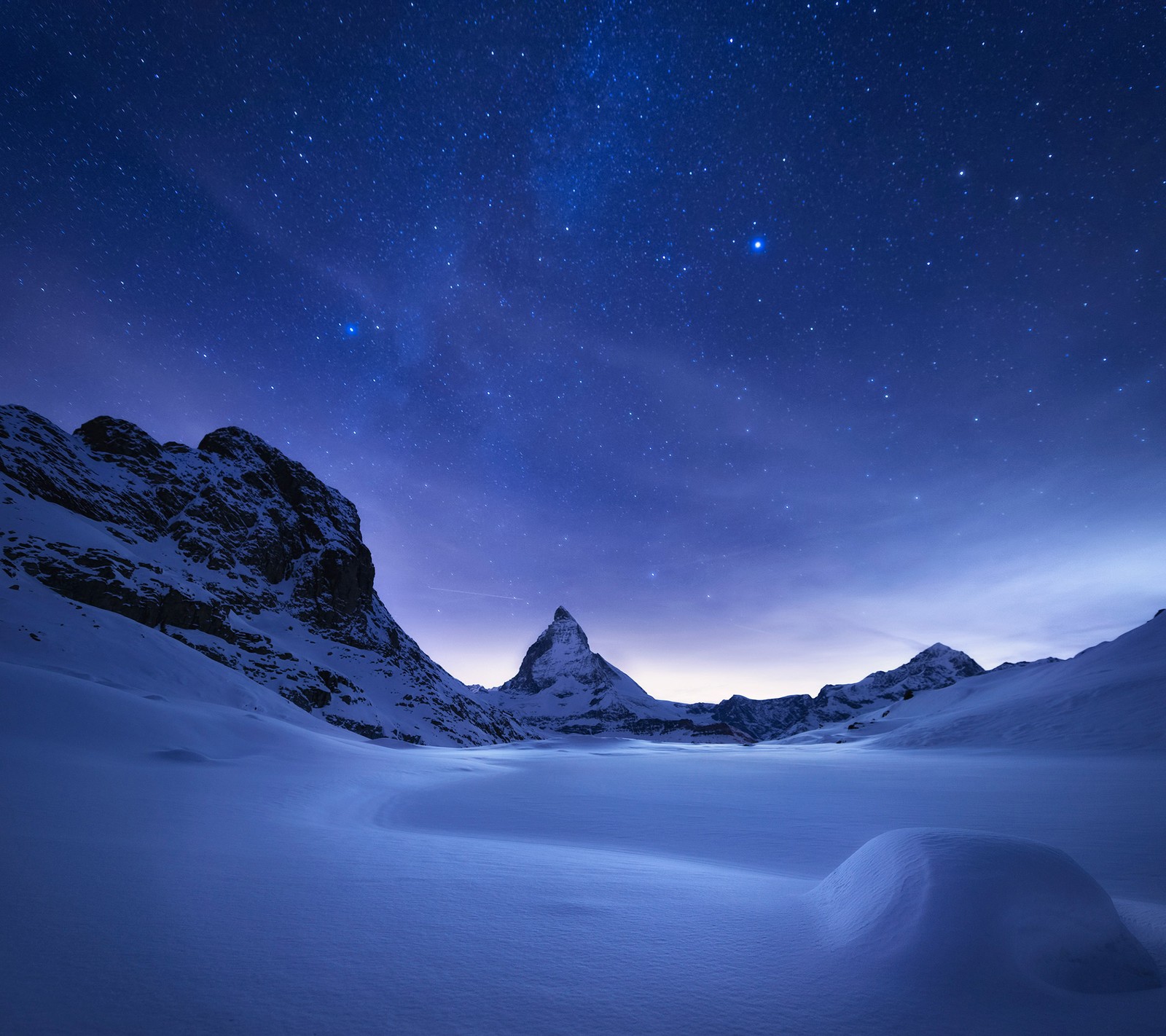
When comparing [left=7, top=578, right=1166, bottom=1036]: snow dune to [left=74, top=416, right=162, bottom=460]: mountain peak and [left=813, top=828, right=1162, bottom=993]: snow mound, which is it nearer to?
[left=813, top=828, right=1162, bottom=993]: snow mound

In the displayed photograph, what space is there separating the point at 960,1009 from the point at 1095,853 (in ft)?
22.5

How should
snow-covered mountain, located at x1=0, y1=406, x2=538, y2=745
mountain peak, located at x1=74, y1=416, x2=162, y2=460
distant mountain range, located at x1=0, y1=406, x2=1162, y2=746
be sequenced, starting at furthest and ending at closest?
mountain peak, located at x1=74, y1=416, x2=162, y2=460, snow-covered mountain, located at x1=0, y1=406, x2=538, y2=745, distant mountain range, located at x1=0, y1=406, x2=1162, y2=746

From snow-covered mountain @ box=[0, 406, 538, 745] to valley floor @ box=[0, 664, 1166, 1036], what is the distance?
114 ft

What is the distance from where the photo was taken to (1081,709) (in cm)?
2123

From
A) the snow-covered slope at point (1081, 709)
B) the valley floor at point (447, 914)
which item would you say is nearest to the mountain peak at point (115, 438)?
the valley floor at point (447, 914)

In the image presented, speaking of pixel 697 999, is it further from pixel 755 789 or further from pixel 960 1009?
A: pixel 755 789

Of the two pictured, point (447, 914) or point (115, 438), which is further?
point (115, 438)

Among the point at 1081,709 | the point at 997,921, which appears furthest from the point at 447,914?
the point at 1081,709

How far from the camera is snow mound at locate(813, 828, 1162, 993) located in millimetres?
2582

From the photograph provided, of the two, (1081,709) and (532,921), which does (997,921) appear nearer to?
(532,921)

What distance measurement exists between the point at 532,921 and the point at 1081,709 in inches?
1147

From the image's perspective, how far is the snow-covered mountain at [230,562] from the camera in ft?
158

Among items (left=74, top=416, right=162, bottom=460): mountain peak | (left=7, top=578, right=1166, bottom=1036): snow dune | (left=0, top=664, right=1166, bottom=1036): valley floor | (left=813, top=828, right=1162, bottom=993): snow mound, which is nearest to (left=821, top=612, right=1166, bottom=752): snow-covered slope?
(left=0, top=664, right=1166, bottom=1036): valley floor

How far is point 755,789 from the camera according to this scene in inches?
477
